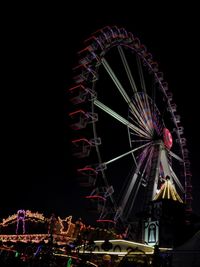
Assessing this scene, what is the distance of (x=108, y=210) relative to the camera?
2055 cm

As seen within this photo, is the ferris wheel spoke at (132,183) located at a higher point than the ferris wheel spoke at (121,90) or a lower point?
lower

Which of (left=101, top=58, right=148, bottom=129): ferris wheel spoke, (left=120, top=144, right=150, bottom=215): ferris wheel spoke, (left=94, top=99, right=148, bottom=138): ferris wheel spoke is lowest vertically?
(left=120, top=144, right=150, bottom=215): ferris wheel spoke

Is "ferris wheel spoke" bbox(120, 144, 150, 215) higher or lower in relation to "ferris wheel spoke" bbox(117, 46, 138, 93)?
lower

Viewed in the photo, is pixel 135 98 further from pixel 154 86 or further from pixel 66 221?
pixel 66 221

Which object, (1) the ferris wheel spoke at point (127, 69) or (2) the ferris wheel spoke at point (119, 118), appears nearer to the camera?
(2) the ferris wheel spoke at point (119, 118)

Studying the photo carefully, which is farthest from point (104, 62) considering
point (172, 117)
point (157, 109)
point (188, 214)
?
point (188, 214)

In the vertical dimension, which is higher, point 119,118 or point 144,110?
point 144,110

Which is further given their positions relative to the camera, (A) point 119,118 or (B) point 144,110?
(B) point 144,110

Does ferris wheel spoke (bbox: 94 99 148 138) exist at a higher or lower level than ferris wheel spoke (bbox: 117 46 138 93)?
lower

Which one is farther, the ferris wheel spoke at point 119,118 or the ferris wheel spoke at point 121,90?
the ferris wheel spoke at point 121,90

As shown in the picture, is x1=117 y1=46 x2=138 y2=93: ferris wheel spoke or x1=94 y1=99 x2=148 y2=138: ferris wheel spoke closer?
x1=94 y1=99 x2=148 y2=138: ferris wheel spoke

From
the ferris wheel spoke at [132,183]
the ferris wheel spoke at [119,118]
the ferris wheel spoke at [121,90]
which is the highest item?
the ferris wheel spoke at [121,90]

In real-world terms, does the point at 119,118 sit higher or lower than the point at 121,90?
lower

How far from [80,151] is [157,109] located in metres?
9.67
